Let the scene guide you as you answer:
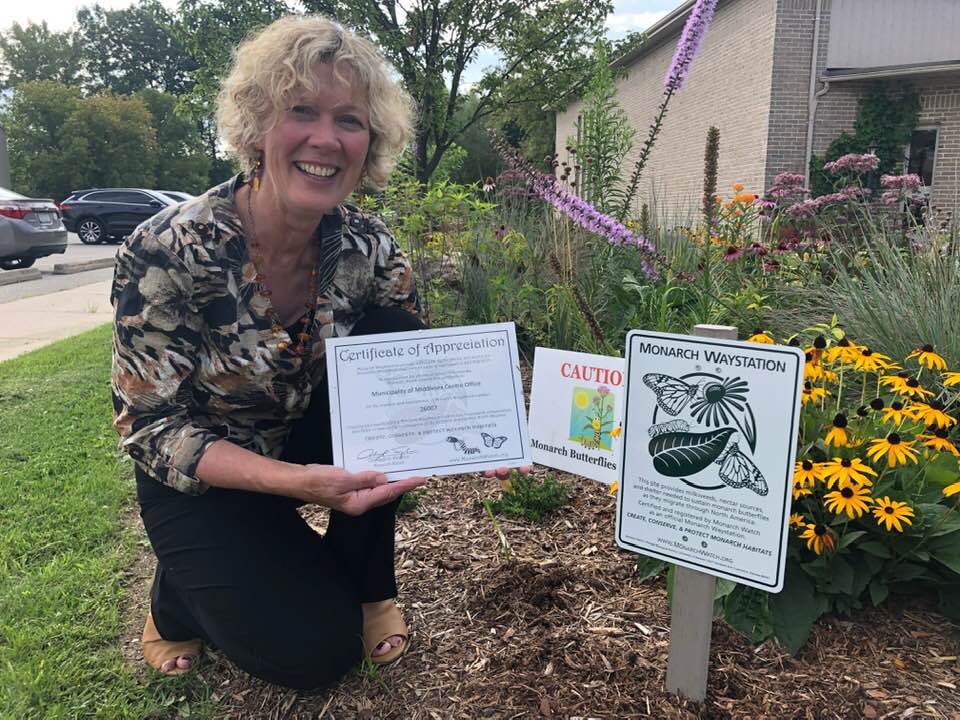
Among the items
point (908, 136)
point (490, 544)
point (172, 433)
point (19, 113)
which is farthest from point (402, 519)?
point (19, 113)

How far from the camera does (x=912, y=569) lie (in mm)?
1821

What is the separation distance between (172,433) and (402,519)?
1.19 m

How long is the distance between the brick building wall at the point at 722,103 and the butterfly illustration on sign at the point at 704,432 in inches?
429

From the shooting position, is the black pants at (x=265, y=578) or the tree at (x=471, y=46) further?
the tree at (x=471, y=46)

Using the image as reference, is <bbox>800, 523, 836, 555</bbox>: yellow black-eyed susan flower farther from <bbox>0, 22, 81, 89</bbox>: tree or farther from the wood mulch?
<bbox>0, 22, 81, 89</bbox>: tree

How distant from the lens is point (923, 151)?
14.4m

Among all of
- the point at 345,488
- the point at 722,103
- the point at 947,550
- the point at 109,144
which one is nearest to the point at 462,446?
the point at 345,488

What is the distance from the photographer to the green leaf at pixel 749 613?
177 centimetres

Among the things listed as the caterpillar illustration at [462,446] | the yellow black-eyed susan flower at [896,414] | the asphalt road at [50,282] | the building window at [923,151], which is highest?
the building window at [923,151]

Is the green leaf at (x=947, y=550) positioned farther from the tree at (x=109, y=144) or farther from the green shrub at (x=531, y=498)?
the tree at (x=109, y=144)

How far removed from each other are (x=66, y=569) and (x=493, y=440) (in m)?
1.74

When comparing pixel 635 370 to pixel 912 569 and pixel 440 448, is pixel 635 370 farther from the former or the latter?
pixel 912 569

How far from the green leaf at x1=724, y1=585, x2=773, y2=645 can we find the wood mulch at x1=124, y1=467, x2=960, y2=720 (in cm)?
7

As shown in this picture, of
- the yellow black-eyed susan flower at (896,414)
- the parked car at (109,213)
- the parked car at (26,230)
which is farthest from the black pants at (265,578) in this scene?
the parked car at (109,213)
